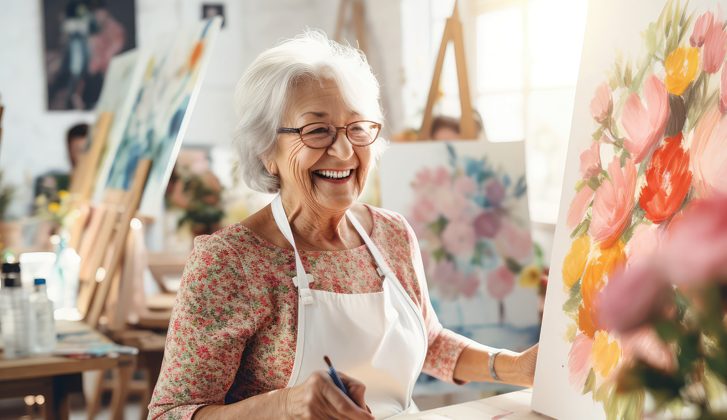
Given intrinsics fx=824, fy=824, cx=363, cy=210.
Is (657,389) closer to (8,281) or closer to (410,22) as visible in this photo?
(8,281)

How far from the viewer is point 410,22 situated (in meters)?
5.19

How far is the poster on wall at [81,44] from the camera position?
20.0ft

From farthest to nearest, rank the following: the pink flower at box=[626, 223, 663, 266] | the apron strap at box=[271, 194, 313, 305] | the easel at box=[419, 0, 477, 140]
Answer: the easel at box=[419, 0, 477, 140] → the apron strap at box=[271, 194, 313, 305] → the pink flower at box=[626, 223, 663, 266]

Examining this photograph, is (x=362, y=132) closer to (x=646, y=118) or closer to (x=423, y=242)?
(x=646, y=118)

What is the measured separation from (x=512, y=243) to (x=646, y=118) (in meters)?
1.77

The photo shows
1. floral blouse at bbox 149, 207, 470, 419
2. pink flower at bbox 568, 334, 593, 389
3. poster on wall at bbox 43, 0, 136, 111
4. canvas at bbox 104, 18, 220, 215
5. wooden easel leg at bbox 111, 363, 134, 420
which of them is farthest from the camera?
poster on wall at bbox 43, 0, 136, 111

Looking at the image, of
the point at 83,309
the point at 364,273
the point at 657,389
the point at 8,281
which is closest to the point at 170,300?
the point at 83,309

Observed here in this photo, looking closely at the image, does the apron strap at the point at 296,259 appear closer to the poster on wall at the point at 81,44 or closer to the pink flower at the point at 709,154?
the pink flower at the point at 709,154

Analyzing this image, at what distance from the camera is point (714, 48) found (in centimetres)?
112

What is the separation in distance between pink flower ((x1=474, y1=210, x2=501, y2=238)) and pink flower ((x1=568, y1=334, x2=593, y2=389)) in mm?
1624

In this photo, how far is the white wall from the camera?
553 cm

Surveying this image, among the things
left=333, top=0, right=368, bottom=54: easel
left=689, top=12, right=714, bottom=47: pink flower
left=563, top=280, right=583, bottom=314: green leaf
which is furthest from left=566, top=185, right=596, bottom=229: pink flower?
left=333, top=0, right=368, bottom=54: easel

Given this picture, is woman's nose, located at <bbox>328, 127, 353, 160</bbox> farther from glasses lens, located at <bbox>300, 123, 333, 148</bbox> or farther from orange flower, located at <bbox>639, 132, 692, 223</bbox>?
orange flower, located at <bbox>639, 132, 692, 223</bbox>

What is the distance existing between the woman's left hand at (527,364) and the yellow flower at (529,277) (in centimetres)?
134
